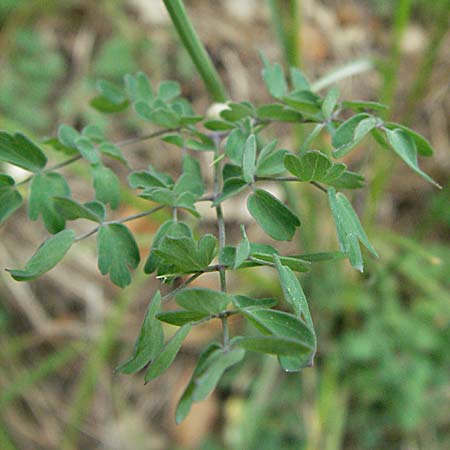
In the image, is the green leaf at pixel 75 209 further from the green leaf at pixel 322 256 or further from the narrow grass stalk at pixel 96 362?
the narrow grass stalk at pixel 96 362

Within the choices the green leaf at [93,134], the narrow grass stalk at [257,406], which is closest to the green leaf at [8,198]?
the green leaf at [93,134]

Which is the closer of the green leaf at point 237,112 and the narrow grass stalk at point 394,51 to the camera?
the green leaf at point 237,112

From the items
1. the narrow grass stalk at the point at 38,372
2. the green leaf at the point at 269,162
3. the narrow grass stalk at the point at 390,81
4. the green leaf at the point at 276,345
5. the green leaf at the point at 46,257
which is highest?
the green leaf at the point at 46,257

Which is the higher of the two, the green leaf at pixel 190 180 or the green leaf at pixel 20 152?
the green leaf at pixel 20 152

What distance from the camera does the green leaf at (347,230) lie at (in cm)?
48

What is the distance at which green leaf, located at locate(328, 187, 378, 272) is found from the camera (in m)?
0.48

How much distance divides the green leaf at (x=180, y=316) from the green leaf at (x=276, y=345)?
2.2 inches

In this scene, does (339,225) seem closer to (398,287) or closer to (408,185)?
(398,287)

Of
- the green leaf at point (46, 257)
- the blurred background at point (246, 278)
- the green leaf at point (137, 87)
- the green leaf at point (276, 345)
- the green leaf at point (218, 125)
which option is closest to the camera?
the green leaf at point (276, 345)

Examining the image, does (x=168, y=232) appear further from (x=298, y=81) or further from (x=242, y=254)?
(x=298, y=81)

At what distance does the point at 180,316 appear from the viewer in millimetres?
468

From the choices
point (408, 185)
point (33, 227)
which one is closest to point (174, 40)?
point (33, 227)

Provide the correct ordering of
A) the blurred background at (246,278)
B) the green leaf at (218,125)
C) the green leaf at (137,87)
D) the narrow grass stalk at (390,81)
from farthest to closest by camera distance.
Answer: the blurred background at (246,278) → the narrow grass stalk at (390,81) → the green leaf at (137,87) → the green leaf at (218,125)

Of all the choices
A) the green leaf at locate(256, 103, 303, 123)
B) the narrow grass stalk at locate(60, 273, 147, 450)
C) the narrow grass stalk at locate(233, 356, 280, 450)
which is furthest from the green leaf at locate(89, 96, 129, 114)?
the narrow grass stalk at locate(233, 356, 280, 450)
